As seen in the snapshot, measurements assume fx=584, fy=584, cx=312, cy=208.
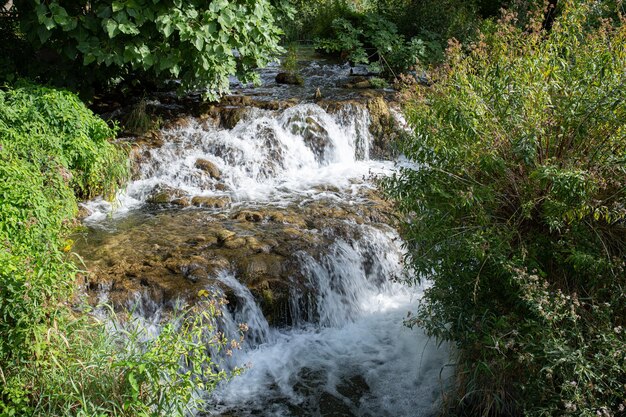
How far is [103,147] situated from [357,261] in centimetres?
323

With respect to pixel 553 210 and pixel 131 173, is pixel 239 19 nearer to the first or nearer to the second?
pixel 131 173

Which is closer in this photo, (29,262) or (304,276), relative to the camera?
(29,262)

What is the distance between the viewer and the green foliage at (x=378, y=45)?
12.4 m

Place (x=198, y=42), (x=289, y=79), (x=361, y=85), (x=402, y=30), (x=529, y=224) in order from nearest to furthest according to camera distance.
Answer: (x=529, y=224)
(x=198, y=42)
(x=361, y=85)
(x=289, y=79)
(x=402, y=30)

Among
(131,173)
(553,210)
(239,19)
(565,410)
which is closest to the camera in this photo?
(565,410)

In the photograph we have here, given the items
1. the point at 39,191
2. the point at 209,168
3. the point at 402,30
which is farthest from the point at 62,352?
the point at 402,30

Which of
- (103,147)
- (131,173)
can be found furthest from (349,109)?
(103,147)

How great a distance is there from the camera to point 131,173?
796cm

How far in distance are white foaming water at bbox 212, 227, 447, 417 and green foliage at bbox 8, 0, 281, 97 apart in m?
3.09

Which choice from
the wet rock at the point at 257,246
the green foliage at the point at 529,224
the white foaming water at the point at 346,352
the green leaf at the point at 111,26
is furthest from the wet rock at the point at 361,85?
the green foliage at the point at 529,224

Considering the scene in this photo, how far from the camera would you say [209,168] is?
8.35m

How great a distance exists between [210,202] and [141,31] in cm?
227

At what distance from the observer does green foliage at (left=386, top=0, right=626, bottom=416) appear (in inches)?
139

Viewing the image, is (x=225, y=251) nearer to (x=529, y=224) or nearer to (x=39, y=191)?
(x=39, y=191)
